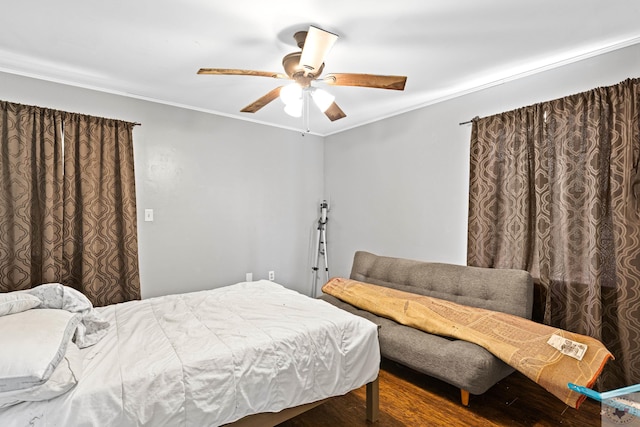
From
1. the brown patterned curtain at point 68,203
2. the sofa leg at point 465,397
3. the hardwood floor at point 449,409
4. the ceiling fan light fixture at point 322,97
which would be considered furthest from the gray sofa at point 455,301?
the brown patterned curtain at point 68,203

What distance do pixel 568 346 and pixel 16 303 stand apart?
3.09m

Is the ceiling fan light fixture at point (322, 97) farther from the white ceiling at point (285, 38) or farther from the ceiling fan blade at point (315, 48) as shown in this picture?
the white ceiling at point (285, 38)

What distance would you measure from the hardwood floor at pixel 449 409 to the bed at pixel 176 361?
0.65ft

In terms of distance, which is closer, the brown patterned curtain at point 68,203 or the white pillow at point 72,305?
the white pillow at point 72,305

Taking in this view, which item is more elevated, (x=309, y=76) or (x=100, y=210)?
(x=309, y=76)

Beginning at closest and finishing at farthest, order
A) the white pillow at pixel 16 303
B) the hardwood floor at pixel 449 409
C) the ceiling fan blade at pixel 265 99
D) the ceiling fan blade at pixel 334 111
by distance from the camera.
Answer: the white pillow at pixel 16 303
the hardwood floor at pixel 449 409
the ceiling fan blade at pixel 265 99
the ceiling fan blade at pixel 334 111

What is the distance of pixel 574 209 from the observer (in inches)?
94.3

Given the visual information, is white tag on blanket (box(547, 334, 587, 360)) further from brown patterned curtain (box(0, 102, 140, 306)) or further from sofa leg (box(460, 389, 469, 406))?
brown patterned curtain (box(0, 102, 140, 306))

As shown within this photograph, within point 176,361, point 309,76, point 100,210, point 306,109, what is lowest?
point 176,361

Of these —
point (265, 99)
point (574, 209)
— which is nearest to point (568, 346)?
point (574, 209)

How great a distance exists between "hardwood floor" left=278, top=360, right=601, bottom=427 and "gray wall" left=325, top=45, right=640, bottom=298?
3.86 feet

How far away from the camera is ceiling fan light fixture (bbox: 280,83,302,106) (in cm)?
210

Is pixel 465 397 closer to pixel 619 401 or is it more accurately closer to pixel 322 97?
pixel 619 401

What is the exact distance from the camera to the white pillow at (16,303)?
5.28 feet
